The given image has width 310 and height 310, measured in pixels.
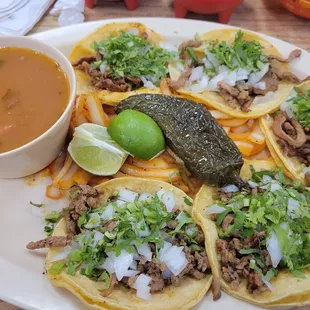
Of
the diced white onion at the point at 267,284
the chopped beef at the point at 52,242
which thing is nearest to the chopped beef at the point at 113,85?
the chopped beef at the point at 52,242

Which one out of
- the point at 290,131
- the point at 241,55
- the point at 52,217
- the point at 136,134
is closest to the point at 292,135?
the point at 290,131

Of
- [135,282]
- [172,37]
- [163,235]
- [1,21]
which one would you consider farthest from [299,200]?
[1,21]

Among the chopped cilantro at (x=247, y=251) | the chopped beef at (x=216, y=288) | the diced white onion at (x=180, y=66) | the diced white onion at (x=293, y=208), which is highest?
the diced white onion at (x=180, y=66)

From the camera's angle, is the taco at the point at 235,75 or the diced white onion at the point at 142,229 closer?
the diced white onion at the point at 142,229

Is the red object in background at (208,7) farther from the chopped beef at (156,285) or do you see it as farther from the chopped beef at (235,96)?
the chopped beef at (156,285)

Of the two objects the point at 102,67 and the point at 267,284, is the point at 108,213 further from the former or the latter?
the point at 102,67

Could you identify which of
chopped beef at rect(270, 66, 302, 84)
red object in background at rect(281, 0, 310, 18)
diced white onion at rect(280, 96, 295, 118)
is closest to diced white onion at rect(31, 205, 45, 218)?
diced white onion at rect(280, 96, 295, 118)

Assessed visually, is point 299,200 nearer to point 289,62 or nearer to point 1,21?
point 289,62
